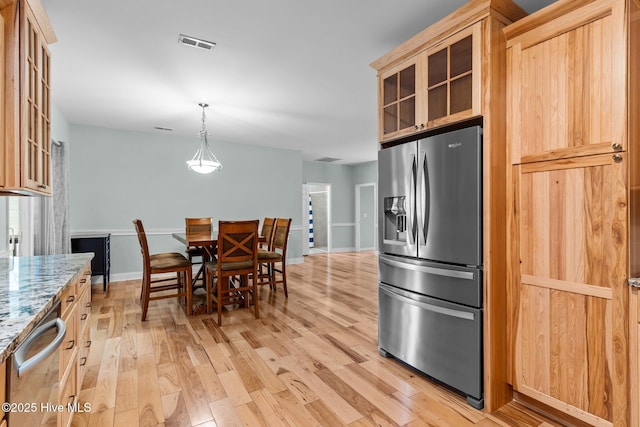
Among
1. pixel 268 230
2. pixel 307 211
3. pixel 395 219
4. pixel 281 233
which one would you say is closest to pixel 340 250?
pixel 307 211

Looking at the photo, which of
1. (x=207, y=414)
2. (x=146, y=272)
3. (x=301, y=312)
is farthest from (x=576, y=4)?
(x=146, y=272)

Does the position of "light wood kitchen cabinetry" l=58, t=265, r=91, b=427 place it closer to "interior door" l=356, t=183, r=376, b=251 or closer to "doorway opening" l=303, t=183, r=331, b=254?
"doorway opening" l=303, t=183, r=331, b=254

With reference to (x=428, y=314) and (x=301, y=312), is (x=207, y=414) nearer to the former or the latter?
(x=428, y=314)

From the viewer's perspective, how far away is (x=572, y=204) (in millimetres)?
1674

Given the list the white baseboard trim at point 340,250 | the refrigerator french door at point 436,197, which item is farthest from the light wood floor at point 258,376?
the white baseboard trim at point 340,250

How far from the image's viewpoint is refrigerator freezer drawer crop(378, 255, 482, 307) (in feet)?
6.24

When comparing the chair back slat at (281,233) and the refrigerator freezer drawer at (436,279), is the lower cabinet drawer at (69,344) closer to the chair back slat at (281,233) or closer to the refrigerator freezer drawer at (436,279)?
the refrigerator freezer drawer at (436,279)

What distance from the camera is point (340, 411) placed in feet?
6.17

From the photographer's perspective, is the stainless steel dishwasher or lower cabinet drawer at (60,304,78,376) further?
lower cabinet drawer at (60,304,78,376)

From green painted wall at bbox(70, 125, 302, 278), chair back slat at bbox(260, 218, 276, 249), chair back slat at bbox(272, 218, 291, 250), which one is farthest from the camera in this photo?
green painted wall at bbox(70, 125, 302, 278)

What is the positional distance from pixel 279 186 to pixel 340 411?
5.31 metres

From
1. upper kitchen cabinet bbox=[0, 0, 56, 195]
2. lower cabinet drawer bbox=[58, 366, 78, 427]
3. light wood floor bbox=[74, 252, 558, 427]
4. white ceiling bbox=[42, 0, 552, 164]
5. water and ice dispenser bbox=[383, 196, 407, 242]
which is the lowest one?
light wood floor bbox=[74, 252, 558, 427]

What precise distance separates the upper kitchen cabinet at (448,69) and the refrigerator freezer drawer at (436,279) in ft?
2.98

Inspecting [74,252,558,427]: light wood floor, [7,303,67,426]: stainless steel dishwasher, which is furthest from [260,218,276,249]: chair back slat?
[7,303,67,426]: stainless steel dishwasher
